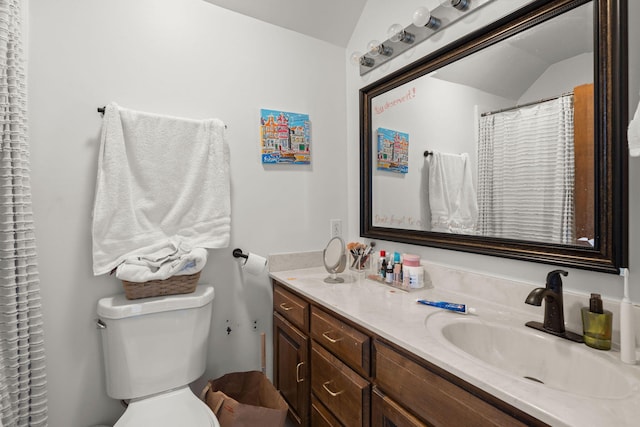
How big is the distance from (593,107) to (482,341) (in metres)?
0.80

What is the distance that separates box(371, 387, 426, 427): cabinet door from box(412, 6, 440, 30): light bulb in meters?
1.50

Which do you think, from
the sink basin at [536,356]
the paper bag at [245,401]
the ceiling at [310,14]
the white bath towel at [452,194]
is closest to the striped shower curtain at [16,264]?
the paper bag at [245,401]

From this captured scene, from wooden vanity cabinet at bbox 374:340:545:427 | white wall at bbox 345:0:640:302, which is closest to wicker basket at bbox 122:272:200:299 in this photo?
wooden vanity cabinet at bbox 374:340:545:427

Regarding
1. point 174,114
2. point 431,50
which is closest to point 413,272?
point 431,50

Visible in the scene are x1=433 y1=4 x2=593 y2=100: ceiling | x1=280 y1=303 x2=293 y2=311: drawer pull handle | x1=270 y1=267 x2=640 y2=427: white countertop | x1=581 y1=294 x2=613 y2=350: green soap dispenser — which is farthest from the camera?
x1=280 y1=303 x2=293 y2=311: drawer pull handle

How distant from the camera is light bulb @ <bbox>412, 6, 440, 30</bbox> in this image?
4.54ft

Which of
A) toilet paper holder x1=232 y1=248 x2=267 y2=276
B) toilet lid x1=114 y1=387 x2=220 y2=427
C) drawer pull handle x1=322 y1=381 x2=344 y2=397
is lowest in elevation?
toilet lid x1=114 y1=387 x2=220 y2=427

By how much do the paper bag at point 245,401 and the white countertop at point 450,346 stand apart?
50cm

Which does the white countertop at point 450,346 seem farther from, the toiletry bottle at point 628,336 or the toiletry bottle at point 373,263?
the toiletry bottle at point 373,263

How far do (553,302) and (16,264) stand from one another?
69.8 inches

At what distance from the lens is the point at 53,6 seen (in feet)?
4.33

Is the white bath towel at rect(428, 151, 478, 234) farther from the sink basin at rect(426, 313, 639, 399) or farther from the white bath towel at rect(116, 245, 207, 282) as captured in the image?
the white bath towel at rect(116, 245, 207, 282)

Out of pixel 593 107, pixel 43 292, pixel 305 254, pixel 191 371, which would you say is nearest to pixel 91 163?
pixel 43 292

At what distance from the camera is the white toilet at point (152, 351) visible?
1.27 m
